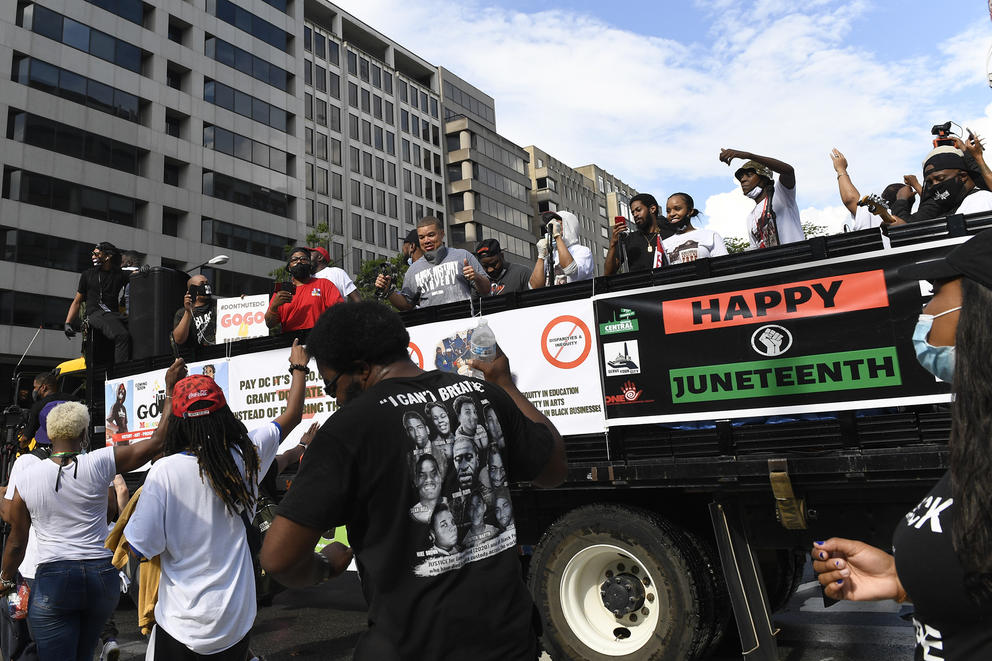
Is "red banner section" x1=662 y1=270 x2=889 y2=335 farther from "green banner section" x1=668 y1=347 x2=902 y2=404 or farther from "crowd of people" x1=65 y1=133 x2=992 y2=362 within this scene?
"crowd of people" x1=65 y1=133 x2=992 y2=362

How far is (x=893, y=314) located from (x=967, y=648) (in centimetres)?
323

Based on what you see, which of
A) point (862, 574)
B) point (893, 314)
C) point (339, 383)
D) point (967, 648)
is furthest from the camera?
point (893, 314)

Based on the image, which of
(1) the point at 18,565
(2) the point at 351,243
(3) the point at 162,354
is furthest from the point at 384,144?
(1) the point at 18,565

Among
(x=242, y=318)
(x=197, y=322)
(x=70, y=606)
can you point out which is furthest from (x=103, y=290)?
(x=70, y=606)

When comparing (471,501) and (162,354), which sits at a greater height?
(162,354)

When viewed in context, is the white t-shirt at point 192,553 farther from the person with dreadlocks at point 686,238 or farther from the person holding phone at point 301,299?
the person with dreadlocks at point 686,238

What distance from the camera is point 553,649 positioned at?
509 cm

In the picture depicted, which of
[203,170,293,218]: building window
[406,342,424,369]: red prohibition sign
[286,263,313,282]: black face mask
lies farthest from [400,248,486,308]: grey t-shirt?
[203,170,293,218]: building window

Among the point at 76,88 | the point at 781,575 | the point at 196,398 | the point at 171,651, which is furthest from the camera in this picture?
the point at 76,88

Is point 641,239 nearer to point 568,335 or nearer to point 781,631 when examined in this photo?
point 568,335

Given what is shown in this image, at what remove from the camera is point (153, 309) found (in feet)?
27.2

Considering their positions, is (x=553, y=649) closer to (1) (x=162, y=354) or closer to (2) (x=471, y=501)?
(2) (x=471, y=501)

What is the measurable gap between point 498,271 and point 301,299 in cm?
179

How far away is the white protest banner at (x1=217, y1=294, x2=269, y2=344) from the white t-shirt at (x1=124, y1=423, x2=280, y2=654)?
3896 millimetres
